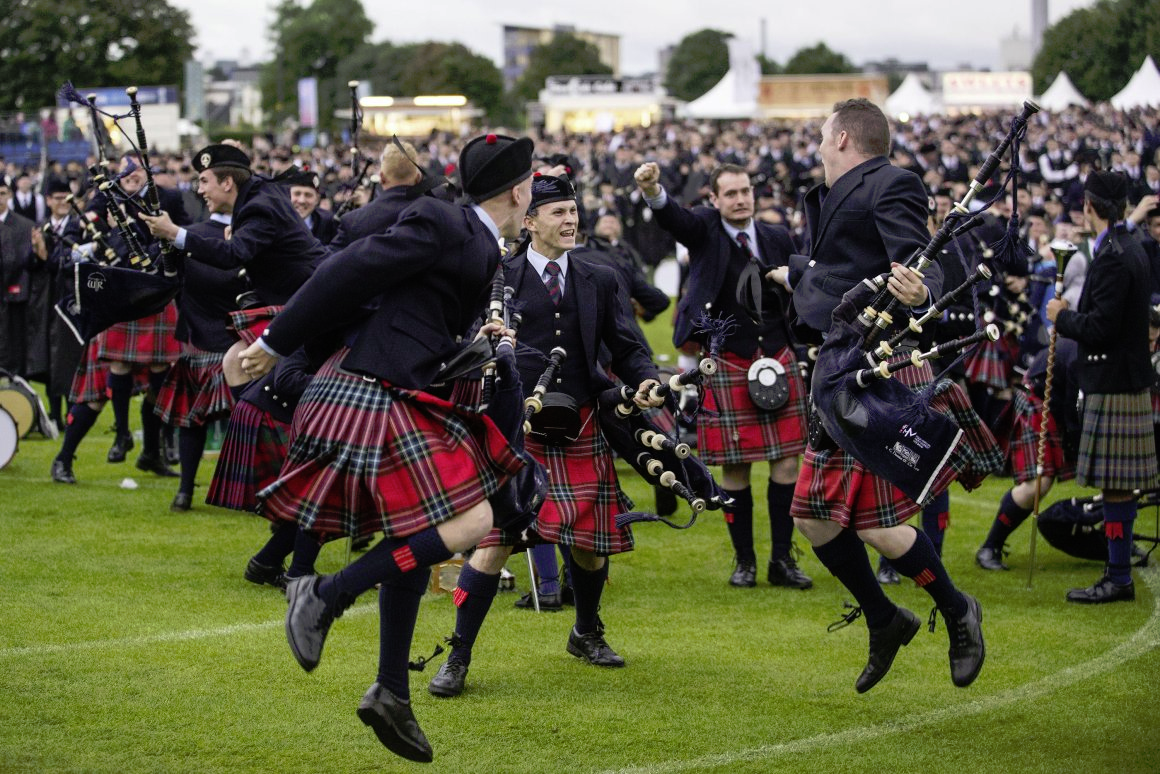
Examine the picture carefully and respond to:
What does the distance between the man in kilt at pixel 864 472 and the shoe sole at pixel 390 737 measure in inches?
65.0

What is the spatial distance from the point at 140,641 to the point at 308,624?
1952 millimetres

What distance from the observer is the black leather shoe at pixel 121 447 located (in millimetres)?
10391

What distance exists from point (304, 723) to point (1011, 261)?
9.19 ft

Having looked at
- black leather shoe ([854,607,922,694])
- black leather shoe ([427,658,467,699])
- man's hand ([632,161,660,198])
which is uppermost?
man's hand ([632,161,660,198])

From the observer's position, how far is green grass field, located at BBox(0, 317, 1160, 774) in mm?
4602

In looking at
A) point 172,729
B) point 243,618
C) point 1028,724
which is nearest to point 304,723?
point 172,729

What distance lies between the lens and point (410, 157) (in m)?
6.17

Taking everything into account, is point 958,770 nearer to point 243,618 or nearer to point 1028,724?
point 1028,724

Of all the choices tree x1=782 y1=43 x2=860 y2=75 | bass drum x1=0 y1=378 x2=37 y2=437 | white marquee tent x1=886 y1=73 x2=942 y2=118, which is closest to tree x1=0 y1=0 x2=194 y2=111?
white marquee tent x1=886 y1=73 x2=942 y2=118

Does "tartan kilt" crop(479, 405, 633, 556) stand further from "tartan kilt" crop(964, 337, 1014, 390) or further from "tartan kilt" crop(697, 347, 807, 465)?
"tartan kilt" crop(964, 337, 1014, 390)

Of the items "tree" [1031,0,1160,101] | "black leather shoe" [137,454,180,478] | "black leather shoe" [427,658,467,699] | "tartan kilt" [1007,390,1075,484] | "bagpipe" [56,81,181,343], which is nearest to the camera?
"black leather shoe" [427,658,467,699]

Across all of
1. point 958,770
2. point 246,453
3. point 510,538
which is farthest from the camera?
point 246,453

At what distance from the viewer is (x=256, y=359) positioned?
4.11 m

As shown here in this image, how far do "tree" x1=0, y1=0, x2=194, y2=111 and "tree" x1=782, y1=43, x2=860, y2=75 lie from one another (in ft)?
151
